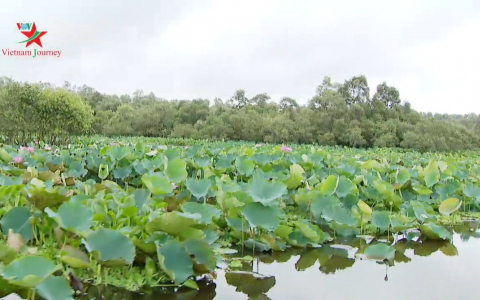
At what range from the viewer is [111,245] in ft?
6.12

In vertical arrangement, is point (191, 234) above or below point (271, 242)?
above

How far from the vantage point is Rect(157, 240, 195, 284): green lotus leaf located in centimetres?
191

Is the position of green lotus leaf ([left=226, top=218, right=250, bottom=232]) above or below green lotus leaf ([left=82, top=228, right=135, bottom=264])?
below

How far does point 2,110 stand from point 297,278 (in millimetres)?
8806

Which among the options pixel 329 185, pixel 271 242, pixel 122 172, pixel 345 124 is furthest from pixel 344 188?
pixel 345 124

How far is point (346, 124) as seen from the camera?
20219 mm

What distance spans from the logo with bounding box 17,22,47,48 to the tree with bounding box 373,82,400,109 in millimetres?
16341

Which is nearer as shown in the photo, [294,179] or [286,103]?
[294,179]

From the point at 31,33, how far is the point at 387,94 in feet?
56.2

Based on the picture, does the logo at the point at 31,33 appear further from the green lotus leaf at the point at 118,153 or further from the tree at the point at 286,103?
the tree at the point at 286,103

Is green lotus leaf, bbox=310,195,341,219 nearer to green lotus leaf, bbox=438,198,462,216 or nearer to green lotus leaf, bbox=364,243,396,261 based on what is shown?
green lotus leaf, bbox=364,243,396,261

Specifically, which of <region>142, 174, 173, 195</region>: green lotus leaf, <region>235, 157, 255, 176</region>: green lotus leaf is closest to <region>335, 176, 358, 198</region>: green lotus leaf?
<region>235, 157, 255, 176</region>: green lotus leaf

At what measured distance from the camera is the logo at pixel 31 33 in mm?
→ 9609

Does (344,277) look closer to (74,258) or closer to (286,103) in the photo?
(74,258)
